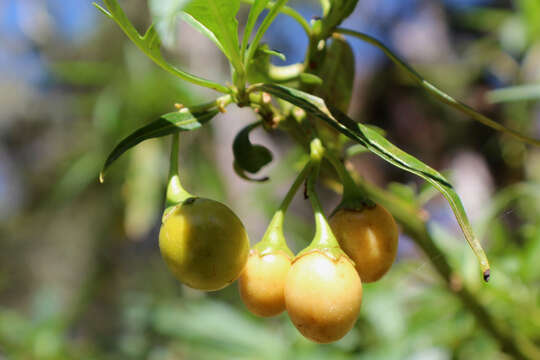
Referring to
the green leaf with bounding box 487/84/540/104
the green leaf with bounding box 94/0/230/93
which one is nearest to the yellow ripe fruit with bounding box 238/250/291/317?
the green leaf with bounding box 94/0/230/93

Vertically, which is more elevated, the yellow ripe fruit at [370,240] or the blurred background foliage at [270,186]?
the yellow ripe fruit at [370,240]

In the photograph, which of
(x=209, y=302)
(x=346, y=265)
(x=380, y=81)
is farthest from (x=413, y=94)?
(x=346, y=265)

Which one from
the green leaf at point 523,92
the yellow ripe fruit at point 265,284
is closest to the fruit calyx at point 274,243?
the yellow ripe fruit at point 265,284

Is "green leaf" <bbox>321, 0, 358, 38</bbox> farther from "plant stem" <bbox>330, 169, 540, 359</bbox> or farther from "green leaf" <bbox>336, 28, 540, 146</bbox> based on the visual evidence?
"plant stem" <bbox>330, 169, 540, 359</bbox>

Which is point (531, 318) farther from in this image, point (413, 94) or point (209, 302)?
point (413, 94)

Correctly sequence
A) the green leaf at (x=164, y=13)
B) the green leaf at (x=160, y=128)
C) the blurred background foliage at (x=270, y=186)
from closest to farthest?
the green leaf at (x=164, y=13) < the green leaf at (x=160, y=128) < the blurred background foliage at (x=270, y=186)

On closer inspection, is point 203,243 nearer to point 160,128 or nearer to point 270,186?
point 160,128

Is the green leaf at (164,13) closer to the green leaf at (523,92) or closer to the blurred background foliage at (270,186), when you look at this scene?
the blurred background foliage at (270,186)
